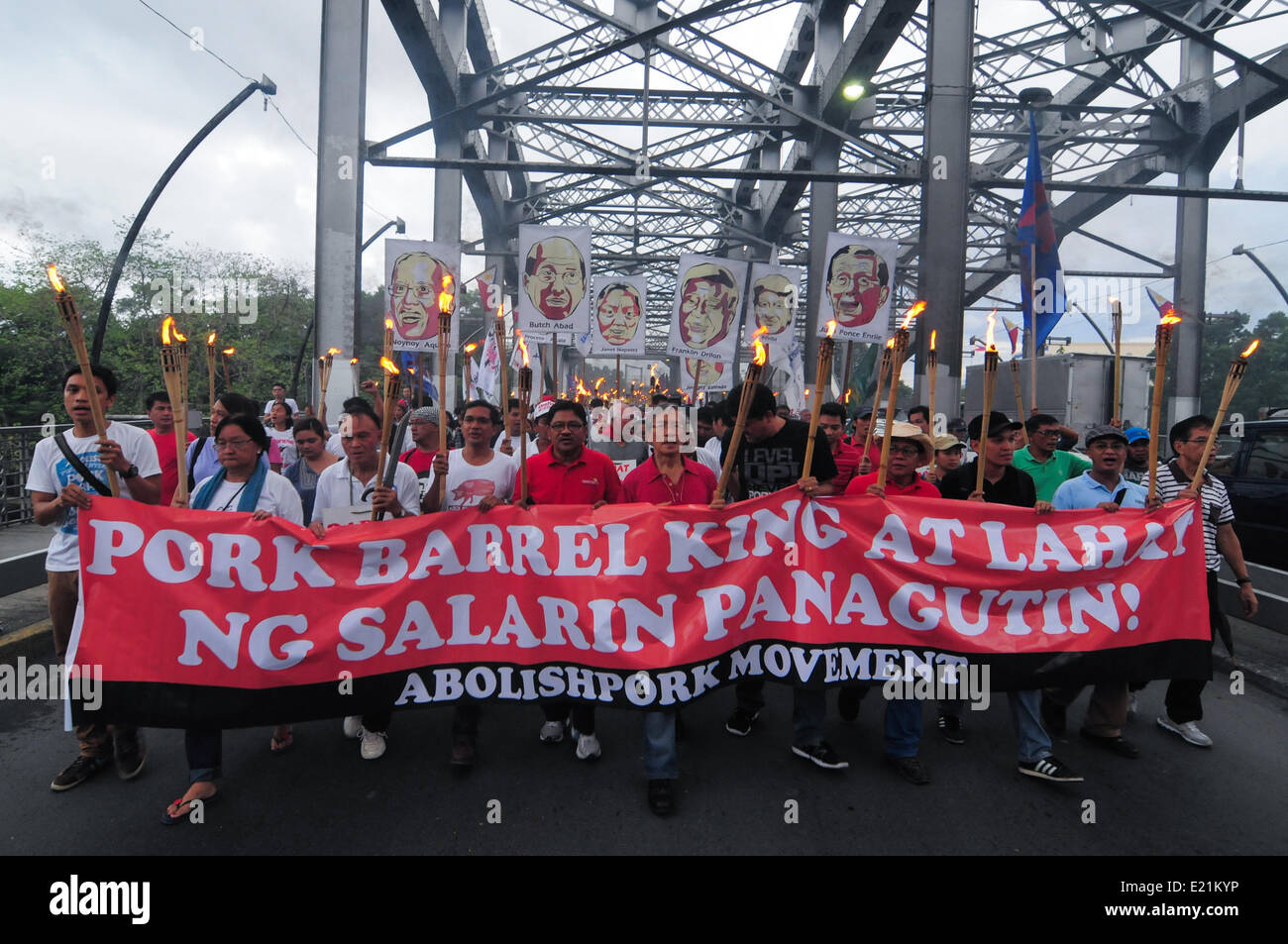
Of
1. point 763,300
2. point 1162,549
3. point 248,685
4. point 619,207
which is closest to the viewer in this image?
point 248,685

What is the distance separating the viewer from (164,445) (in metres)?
5.38

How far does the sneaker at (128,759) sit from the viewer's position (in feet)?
11.9

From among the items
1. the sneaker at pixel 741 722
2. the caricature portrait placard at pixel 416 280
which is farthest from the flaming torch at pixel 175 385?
the caricature portrait placard at pixel 416 280

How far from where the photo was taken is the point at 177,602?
3.38 meters

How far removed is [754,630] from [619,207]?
25445mm

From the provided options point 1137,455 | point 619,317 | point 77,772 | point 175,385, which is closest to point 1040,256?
point 1137,455

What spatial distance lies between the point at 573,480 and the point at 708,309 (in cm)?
795

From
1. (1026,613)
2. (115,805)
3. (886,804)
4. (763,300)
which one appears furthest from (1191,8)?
(115,805)

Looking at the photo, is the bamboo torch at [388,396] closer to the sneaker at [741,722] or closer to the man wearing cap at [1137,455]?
the sneaker at [741,722]

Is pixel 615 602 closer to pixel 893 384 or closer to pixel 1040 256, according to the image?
pixel 893 384

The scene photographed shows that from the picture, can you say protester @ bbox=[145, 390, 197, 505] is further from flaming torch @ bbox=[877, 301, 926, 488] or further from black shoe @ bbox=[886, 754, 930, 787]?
black shoe @ bbox=[886, 754, 930, 787]

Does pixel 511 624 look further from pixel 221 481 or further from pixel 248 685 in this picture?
pixel 221 481

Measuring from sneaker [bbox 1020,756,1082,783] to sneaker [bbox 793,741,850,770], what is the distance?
890 millimetres

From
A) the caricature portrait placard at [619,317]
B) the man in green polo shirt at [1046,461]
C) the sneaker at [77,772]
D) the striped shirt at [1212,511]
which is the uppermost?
the caricature portrait placard at [619,317]
